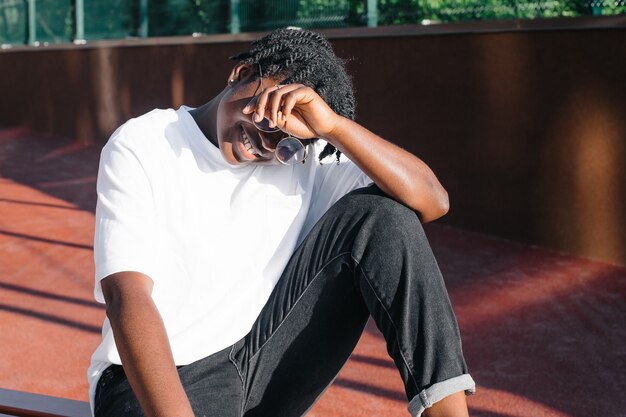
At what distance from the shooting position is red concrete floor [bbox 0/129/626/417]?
4.10 m

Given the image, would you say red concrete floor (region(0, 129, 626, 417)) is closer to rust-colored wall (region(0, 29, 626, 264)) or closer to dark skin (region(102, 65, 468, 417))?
rust-colored wall (region(0, 29, 626, 264))

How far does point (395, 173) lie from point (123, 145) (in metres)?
0.68

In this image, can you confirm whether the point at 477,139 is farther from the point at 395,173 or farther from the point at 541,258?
the point at 395,173

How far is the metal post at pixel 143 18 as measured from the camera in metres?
12.1

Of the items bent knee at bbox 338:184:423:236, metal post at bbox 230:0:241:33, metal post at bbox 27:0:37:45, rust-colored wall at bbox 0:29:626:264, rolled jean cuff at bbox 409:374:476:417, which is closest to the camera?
rolled jean cuff at bbox 409:374:476:417

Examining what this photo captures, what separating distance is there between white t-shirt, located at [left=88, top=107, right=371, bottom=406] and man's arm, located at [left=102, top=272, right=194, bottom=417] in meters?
0.05

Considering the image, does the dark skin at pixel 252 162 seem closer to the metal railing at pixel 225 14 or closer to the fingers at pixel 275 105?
the fingers at pixel 275 105

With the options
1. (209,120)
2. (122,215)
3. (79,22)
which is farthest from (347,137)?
(79,22)

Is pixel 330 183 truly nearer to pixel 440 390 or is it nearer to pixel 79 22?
pixel 440 390

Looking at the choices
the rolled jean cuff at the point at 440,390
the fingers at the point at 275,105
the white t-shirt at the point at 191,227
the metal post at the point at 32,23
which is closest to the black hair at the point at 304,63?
the fingers at the point at 275,105

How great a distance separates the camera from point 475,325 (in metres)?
5.18

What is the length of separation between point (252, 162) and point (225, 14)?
27.9 feet

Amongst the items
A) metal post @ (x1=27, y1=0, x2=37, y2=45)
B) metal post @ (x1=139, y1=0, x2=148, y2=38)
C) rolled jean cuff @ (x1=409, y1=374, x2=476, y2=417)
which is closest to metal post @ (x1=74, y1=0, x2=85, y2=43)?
metal post @ (x1=27, y1=0, x2=37, y2=45)

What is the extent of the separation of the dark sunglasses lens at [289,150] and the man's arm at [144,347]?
1.69 feet
